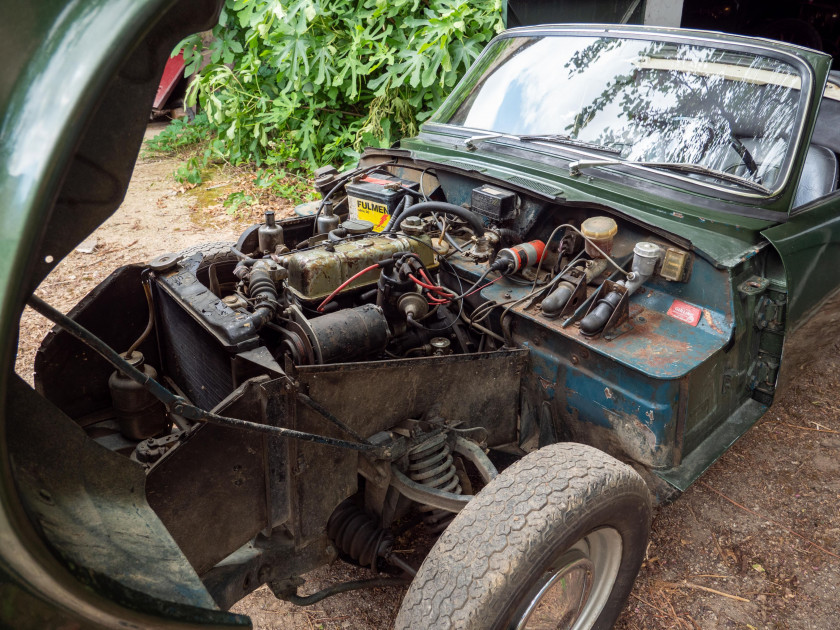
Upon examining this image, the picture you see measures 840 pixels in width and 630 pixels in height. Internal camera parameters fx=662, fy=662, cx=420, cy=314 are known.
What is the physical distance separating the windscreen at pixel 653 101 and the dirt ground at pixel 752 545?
36.9 inches

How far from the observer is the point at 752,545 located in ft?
9.58

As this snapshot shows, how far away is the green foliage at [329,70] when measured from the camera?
564cm

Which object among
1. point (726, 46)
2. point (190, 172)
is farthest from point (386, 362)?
point (190, 172)

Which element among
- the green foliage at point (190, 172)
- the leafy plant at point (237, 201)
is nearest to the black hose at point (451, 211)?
the leafy plant at point (237, 201)

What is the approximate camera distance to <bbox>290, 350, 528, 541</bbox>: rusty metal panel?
201cm

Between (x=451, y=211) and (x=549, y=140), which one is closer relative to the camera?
(x=451, y=211)

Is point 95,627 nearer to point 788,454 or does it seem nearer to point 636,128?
point 636,128

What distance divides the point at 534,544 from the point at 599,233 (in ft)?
3.87

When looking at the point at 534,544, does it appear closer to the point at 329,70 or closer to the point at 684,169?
the point at 684,169

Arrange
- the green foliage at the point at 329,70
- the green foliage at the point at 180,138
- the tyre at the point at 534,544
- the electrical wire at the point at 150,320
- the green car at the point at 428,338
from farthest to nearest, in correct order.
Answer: the green foliage at the point at 180,138 < the green foliage at the point at 329,70 < the electrical wire at the point at 150,320 < the tyre at the point at 534,544 < the green car at the point at 428,338

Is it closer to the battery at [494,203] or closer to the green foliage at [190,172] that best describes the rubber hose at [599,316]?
the battery at [494,203]

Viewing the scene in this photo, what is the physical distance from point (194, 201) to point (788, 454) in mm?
6175

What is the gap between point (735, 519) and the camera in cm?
307

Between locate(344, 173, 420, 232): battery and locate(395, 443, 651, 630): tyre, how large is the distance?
1.44 m
